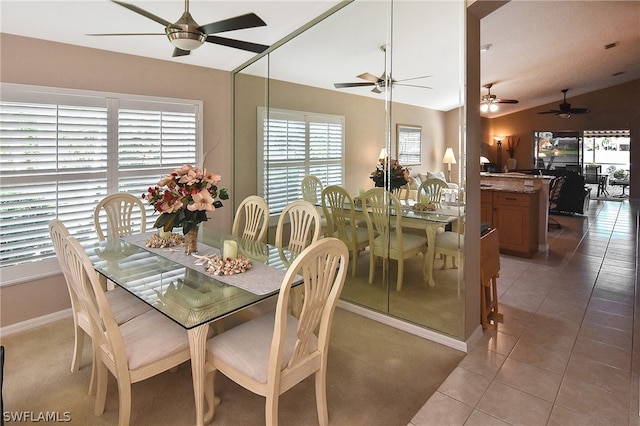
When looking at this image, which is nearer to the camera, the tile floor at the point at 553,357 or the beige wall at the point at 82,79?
the tile floor at the point at 553,357

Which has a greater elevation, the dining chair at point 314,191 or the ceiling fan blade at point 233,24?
the ceiling fan blade at point 233,24

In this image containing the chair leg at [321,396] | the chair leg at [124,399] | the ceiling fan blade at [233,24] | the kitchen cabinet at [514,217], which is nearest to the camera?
the chair leg at [124,399]

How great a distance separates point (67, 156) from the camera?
3156mm

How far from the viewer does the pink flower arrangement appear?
2.31 m

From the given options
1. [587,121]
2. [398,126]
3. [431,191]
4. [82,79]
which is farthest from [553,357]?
[587,121]

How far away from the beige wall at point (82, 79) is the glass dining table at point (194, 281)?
87 cm

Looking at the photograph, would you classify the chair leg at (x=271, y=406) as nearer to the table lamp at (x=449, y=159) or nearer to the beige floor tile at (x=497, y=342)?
the beige floor tile at (x=497, y=342)

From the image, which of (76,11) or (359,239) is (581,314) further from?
(76,11)

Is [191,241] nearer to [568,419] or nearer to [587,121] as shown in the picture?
[568,419]

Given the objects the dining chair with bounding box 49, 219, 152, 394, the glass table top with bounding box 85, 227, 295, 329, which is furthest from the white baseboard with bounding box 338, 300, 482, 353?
the dining chair with bounding box 49, 219, 152, 394

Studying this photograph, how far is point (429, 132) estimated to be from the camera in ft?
9.81

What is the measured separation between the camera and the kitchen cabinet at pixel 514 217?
4898 millimetres

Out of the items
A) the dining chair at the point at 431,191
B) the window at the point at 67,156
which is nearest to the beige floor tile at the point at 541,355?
the dining chair at the point at 431,191
